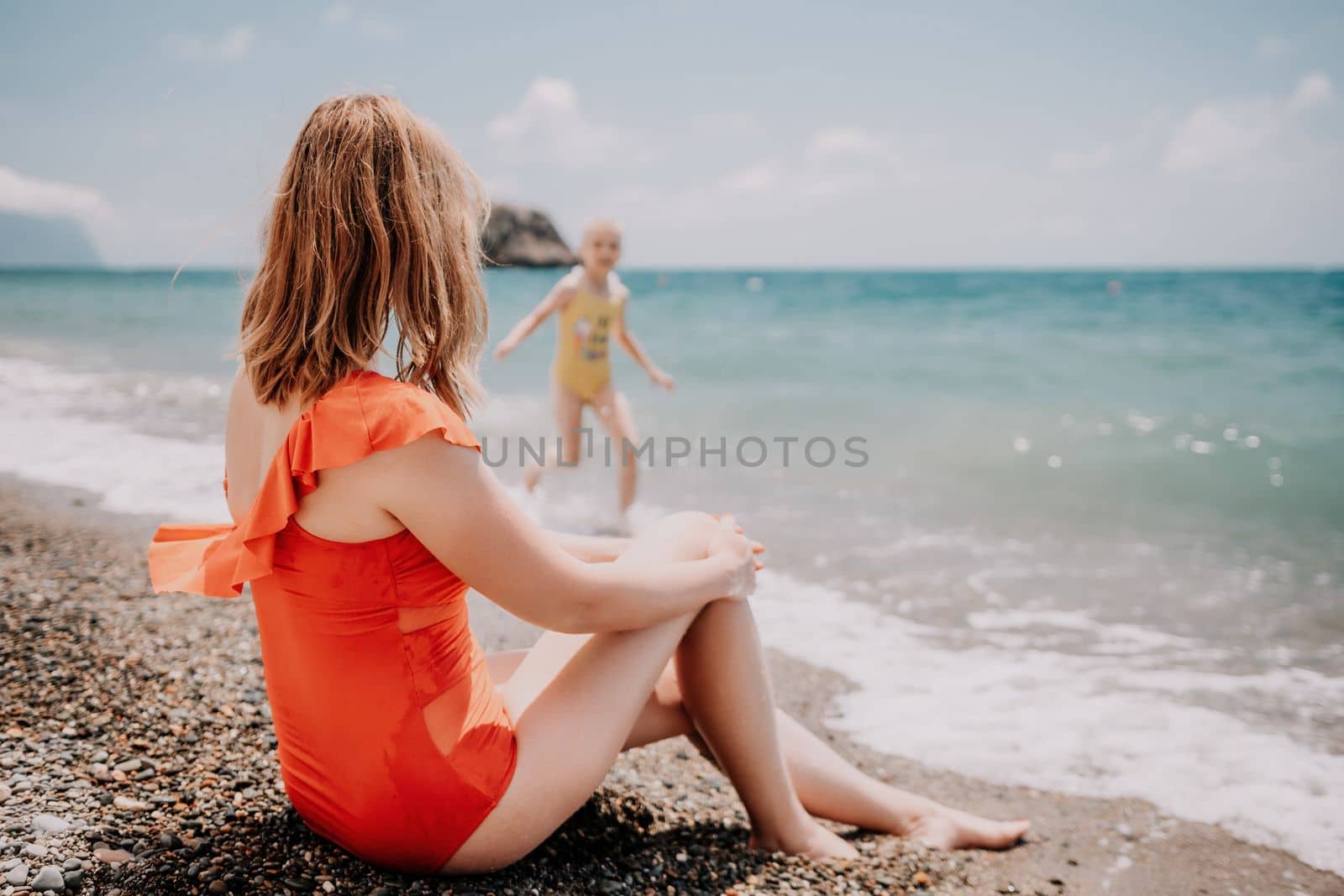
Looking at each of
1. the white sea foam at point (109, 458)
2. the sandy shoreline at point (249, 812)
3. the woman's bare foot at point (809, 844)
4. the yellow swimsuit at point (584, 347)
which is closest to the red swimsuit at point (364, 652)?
the sandy shoreline at point (249, 812)

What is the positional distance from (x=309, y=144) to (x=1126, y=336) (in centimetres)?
2307

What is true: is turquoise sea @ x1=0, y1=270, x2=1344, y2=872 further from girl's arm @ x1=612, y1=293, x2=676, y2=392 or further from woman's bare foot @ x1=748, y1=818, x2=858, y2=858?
woman's bare foot @ x1=748, y1=818, x2=858, y2=858

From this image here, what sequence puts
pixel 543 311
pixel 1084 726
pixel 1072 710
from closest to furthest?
pixel 1084 726, pixel 1072 710, pixel 543 311

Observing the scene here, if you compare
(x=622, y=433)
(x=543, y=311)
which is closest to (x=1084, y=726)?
(x=622, y=433)

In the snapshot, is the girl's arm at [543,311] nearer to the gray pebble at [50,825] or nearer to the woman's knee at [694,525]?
the woman's knee at [694,525]

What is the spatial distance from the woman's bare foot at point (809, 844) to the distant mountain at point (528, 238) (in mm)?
53733

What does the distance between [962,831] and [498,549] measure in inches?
79.5

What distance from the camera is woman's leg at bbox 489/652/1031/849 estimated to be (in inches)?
95.3

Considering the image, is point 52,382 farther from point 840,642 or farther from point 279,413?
A: point 279,413

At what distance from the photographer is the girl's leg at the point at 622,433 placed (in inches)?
273

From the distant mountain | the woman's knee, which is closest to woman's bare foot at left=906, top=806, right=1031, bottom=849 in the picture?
the woman's knee

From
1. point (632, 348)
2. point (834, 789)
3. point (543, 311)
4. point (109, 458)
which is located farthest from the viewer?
point (632, 348)

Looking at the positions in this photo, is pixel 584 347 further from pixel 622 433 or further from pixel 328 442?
pixel 328 442

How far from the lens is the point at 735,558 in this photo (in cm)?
222
